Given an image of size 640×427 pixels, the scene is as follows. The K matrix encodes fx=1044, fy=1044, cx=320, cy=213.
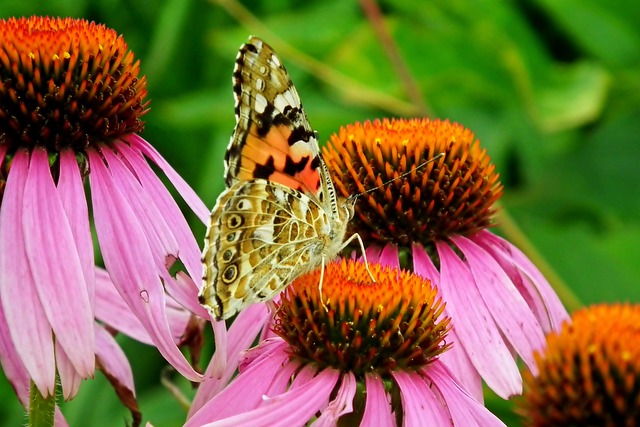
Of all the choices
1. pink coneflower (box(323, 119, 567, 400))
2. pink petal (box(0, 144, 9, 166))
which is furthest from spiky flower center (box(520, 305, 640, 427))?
pink petal (box(0, 144, 9, 166))

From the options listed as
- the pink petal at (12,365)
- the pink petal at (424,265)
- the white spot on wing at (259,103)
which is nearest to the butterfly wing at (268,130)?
the white spot on wing at (259,103)

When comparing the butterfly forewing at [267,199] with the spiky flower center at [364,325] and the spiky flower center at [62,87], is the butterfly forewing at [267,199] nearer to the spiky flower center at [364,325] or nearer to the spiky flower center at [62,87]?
the spiky flower center at [364,325]

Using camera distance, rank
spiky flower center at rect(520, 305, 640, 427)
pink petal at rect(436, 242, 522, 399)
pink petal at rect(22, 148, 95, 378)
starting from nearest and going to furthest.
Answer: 1. spiky flower center at rect(520, 305, 640, 427)
2. pink petal at rect(22, 148, 95, 378)
3. pink petal at rect(436, 242, 522, 399)

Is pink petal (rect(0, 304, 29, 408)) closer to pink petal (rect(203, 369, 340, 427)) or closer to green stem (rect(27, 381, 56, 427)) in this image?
green stem (rect(27, 381, 56, 427))

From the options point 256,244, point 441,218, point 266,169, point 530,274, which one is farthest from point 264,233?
point 530,274

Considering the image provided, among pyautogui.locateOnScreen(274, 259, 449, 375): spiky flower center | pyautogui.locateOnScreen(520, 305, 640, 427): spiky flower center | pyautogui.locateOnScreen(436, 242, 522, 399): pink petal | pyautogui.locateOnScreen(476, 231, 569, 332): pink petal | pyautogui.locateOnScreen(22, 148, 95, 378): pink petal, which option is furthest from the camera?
pyautogui.locateOnScreen(476, 231, 569, 332): pink petal

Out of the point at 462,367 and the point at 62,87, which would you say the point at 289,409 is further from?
the point at 62,87
